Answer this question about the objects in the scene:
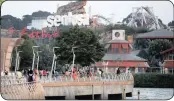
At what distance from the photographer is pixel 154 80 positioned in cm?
4956

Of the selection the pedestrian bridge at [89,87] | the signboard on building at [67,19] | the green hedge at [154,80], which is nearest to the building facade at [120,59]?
the signboard on building at [67,19]

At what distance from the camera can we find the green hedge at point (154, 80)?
48188 mm

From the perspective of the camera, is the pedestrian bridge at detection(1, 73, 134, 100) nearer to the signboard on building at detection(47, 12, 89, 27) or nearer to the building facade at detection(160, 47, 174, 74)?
the building facade at detection(160, 47, 174, 74)

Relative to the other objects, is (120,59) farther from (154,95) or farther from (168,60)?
(154,95)

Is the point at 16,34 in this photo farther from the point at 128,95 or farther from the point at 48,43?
the point at 128,95

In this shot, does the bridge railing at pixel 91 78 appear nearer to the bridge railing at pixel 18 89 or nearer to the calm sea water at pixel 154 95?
the calm sea water at pixel 154 95

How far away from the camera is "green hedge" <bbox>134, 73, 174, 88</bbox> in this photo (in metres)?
48.2

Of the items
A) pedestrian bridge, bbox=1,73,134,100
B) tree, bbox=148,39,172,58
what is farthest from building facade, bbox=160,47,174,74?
pedestrian bridge, bbox=1,73,134,100

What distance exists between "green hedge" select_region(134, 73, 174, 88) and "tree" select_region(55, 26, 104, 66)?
7.22m

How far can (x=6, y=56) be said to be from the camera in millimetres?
23500

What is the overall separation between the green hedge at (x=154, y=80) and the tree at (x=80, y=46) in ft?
23.7

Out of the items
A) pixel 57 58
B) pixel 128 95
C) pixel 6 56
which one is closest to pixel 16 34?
pixel 57 58

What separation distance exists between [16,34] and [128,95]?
1287 centimetres

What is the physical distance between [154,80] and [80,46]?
10.4 m
